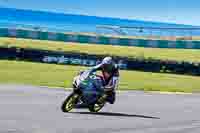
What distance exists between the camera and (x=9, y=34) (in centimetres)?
5375

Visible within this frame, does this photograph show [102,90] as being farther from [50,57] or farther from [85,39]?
[85,39]

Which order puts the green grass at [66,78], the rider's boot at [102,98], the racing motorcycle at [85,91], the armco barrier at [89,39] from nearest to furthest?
the racing motorcycle at [85,91], the rider's boot at [102,98], the green grass at [66,78], the armco barrier at [89,39]

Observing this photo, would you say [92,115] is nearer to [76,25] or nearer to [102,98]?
[102,98]

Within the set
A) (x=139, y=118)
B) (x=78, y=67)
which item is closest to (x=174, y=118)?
(x=139, y=118)

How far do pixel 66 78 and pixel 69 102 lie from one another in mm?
13259

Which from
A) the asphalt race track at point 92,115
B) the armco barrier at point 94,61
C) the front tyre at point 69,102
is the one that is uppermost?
the armco barrier at point 94,61

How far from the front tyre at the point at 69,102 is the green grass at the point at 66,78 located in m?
9.29

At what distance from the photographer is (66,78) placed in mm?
27844

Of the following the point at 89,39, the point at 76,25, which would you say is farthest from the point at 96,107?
the point at 76,25

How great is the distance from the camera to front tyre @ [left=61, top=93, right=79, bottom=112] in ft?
47.5

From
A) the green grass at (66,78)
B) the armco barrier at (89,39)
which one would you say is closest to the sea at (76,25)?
the armco barrier at (89,39)

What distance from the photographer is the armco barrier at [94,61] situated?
115ft

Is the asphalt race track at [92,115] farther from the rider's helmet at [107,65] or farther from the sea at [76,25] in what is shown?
the sea at [76,25]

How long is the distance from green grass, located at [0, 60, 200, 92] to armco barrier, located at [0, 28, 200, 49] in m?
19.7
